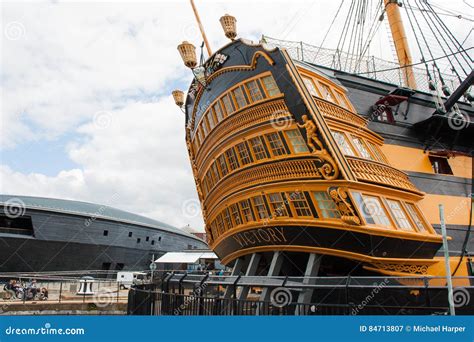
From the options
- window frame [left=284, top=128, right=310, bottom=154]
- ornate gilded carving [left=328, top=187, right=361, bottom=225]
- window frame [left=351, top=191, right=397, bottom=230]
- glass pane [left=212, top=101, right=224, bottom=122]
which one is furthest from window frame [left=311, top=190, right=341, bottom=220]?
glass pane [left=212, top=101, right=224, bottom=122]

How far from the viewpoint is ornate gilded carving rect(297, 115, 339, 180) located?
36.3 ft

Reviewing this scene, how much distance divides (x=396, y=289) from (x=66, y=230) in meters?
31.6

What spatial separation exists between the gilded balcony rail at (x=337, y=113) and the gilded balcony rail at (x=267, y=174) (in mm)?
1944

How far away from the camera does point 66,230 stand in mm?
33438

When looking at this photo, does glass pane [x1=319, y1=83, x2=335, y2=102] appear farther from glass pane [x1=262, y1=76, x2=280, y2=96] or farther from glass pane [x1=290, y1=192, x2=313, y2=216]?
glass pane [x1=290, y1=192, x2=313, y2=216]

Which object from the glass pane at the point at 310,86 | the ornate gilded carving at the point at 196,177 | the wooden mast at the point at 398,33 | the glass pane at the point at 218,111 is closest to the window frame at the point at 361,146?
the glass pane at the point at 310,86

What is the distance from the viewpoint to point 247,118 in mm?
13711

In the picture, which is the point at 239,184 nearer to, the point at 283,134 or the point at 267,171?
the point at 267,171

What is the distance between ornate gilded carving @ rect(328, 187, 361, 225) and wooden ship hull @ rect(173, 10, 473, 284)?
0.03m

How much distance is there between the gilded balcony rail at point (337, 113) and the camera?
40.1ft

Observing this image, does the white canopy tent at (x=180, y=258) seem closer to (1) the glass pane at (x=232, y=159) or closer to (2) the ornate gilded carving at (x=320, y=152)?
(1) the glass pane at (x=232, y=159)

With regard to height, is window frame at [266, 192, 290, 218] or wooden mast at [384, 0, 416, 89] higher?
wooden mast at [384, 0, 416, 89]

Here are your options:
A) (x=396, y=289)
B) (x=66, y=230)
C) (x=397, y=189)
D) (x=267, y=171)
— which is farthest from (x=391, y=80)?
(x=66, y=230)

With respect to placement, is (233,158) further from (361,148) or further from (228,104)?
(361,148)
